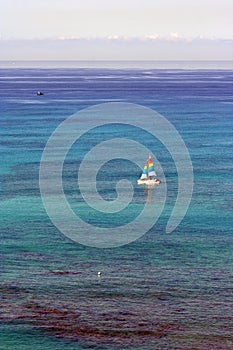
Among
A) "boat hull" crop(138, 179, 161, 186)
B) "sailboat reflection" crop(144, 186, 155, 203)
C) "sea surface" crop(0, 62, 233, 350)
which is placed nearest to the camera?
"sea surface" crop(0, 62, 233, 350)

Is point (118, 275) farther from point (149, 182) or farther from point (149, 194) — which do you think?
point (149, 182)

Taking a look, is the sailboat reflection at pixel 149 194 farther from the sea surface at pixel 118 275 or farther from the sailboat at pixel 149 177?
the sailboat at pixel 149 177

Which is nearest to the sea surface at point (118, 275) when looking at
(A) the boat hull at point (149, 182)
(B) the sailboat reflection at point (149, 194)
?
(B) the sailboat reflection at point (149, 194)

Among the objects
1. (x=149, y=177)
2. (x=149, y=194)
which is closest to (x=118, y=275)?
(x=149, y=194)

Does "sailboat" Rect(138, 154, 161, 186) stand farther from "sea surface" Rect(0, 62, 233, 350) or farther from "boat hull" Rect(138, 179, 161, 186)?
"sea surface" Rect(0, 62, 233, 350)

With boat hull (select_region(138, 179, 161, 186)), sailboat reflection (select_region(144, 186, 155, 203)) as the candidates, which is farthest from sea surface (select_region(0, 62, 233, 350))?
boat hull (select_region(138, 179, 161, 186))

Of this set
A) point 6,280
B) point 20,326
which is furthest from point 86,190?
point 20,326

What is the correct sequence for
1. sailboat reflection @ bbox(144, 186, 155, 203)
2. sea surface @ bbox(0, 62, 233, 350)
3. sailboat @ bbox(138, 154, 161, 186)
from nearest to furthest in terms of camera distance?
sea surface @ bbox(0, 62, 233, 350), sailboat reflection @ bbox(144, 186, 155, 203), sailboat @ bbox(138, 154, 161, 186)

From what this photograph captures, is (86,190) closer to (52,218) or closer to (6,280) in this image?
(52,218)

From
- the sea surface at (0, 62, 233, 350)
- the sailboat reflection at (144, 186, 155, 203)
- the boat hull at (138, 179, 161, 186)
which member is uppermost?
the boat hull at (138, 179, 161, 186)

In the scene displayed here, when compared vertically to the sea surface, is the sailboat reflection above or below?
above

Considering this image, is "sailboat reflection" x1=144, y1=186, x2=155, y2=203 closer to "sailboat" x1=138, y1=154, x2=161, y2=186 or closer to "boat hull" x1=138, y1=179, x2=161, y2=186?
"boat hull" x1=138, y1=179, x2=161, y2=186

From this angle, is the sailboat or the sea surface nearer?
the sea surface
